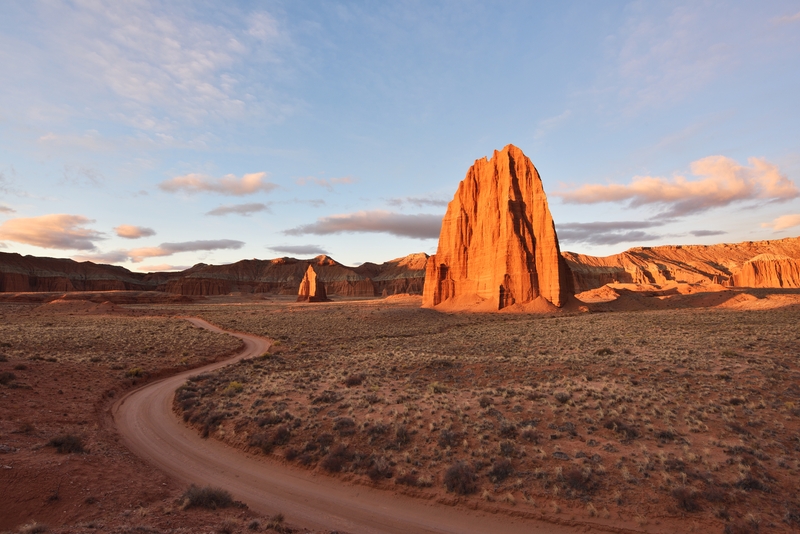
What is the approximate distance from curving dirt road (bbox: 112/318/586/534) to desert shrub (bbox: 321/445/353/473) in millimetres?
306

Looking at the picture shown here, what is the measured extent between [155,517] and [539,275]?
54.3 meters

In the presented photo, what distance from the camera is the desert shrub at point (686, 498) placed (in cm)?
829

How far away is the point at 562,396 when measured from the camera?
1474 centimetres

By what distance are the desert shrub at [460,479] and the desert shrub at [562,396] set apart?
622 cm

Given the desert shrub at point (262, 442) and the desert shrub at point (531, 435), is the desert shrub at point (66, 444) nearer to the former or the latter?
the desert shrub at point (262, 442)

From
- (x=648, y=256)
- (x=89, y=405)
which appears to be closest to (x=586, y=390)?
(x=89, y=405)

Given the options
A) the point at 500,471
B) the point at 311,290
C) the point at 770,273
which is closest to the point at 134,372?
the point at 500,471

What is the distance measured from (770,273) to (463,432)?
141747 mm

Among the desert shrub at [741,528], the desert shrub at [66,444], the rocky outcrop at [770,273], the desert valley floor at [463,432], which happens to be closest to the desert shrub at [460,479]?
the desert valley floor at [463,432]

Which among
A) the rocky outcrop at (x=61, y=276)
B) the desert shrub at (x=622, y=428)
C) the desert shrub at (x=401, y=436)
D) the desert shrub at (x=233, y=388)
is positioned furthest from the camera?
the rocky outcrop at (x=61, y=276)

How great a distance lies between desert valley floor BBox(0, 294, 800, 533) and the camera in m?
8.26

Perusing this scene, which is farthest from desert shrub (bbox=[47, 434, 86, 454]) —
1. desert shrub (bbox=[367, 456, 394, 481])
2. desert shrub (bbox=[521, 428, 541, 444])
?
desert shrub (bbox=[521, 428, 541, 444])

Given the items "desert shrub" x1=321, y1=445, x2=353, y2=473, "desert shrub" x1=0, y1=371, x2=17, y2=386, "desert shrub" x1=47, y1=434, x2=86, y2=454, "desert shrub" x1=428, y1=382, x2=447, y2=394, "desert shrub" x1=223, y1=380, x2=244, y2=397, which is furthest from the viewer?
"desert shrub" x1=223, y1=380, x2=244, y2=397

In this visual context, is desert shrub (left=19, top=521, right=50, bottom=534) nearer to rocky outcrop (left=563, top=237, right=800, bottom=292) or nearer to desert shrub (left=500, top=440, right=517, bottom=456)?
desert shrub (left=500, top=440, right=517, bottom=456)
